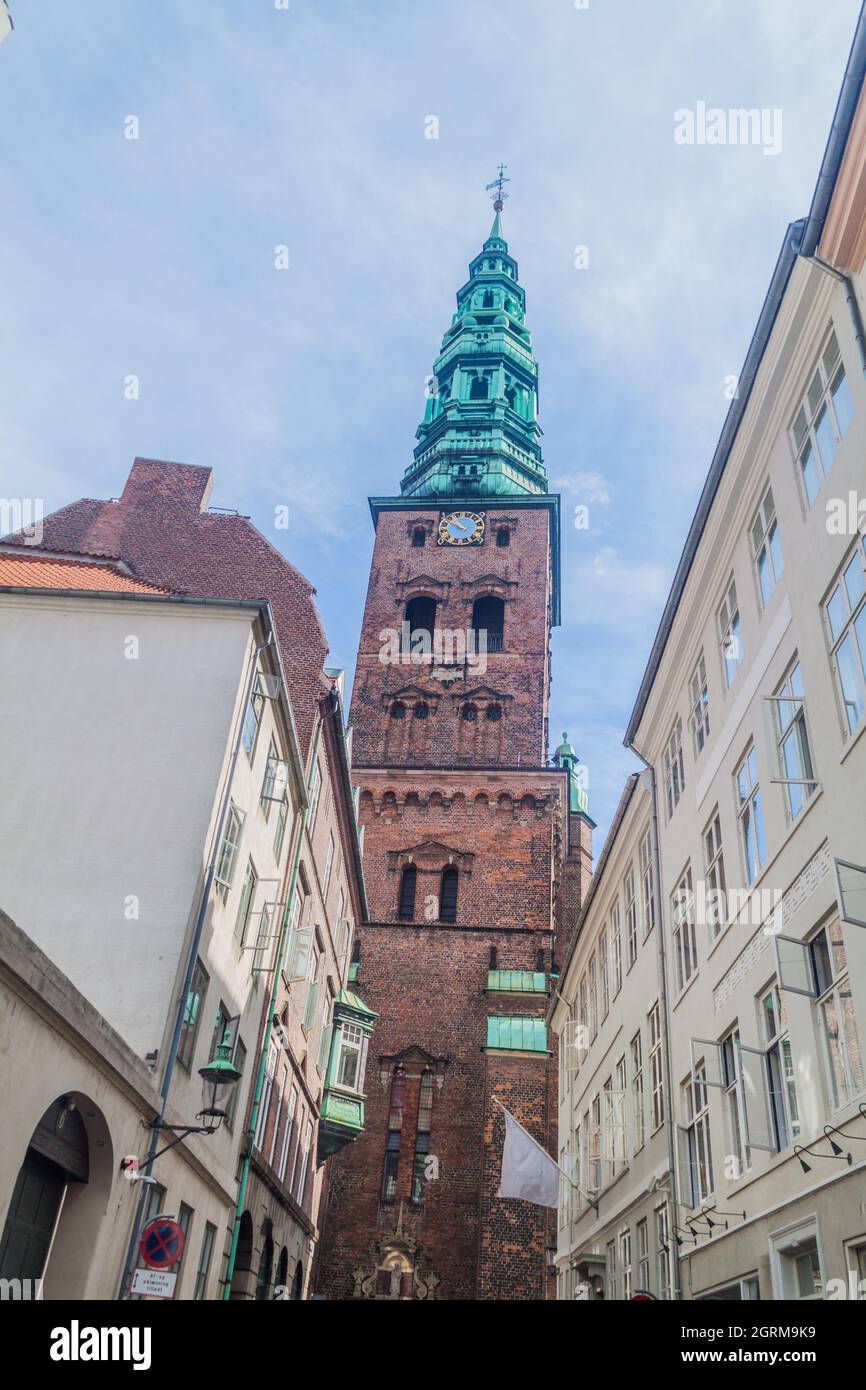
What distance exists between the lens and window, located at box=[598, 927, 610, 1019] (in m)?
24.5

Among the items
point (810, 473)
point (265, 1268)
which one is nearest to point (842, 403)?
point (810, 473)

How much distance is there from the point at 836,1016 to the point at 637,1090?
10.2 metres

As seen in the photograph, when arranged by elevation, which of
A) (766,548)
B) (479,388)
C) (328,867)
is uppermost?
(479,388)

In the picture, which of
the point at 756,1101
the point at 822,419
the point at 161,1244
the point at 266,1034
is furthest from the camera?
the point at 266,1034

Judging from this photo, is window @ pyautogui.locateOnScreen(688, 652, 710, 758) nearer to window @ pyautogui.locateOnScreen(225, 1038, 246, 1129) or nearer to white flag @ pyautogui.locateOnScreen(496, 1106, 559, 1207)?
window @ pyautogui.locateOnScreen(225, 1038, 246, 1129)

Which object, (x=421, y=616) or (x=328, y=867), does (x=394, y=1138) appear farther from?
(x=421, y=616)

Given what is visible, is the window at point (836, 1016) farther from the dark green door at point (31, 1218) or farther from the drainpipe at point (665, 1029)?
the dark green door at point (31, 1218)

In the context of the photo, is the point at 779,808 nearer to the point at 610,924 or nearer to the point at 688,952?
the point at 688,952

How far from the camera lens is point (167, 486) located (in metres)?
26.0

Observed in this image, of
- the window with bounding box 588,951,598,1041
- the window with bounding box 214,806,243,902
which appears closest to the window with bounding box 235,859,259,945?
the window with bounding box 214,806,243,902

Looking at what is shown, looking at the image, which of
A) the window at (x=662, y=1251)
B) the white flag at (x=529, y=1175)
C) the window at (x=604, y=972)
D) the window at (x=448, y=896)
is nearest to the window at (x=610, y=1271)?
the white flag at (x=529, y=1175)

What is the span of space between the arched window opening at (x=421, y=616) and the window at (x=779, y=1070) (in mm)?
37760

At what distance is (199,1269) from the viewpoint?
1661 centimetres

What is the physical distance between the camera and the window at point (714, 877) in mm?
14812
